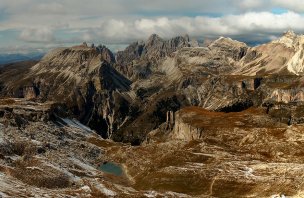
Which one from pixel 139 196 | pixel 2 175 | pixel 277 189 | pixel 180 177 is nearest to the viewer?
pixel 277 189

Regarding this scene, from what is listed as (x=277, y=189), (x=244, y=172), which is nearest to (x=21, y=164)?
(x=244, y=172)

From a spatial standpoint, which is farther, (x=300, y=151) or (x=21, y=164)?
(x=300, y=151)

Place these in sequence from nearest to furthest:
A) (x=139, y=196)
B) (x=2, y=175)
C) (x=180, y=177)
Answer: (x=139, y=196)
(x=2, y=175)
(x=180, y=177)

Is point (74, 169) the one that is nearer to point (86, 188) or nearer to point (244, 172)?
point (86, 188)

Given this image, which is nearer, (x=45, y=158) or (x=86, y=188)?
(x=86, y=188)

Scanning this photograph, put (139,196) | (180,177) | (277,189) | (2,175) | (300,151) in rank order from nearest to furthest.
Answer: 1. (277,189)
2. (139,196)
3. (2,175)
4. (180,177)
5. (300,151)

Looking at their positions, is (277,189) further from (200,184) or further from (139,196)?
(139,196)

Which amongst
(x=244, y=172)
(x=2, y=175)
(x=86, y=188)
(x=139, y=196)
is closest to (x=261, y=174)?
(x=244, y=172)

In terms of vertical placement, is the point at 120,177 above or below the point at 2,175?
below
